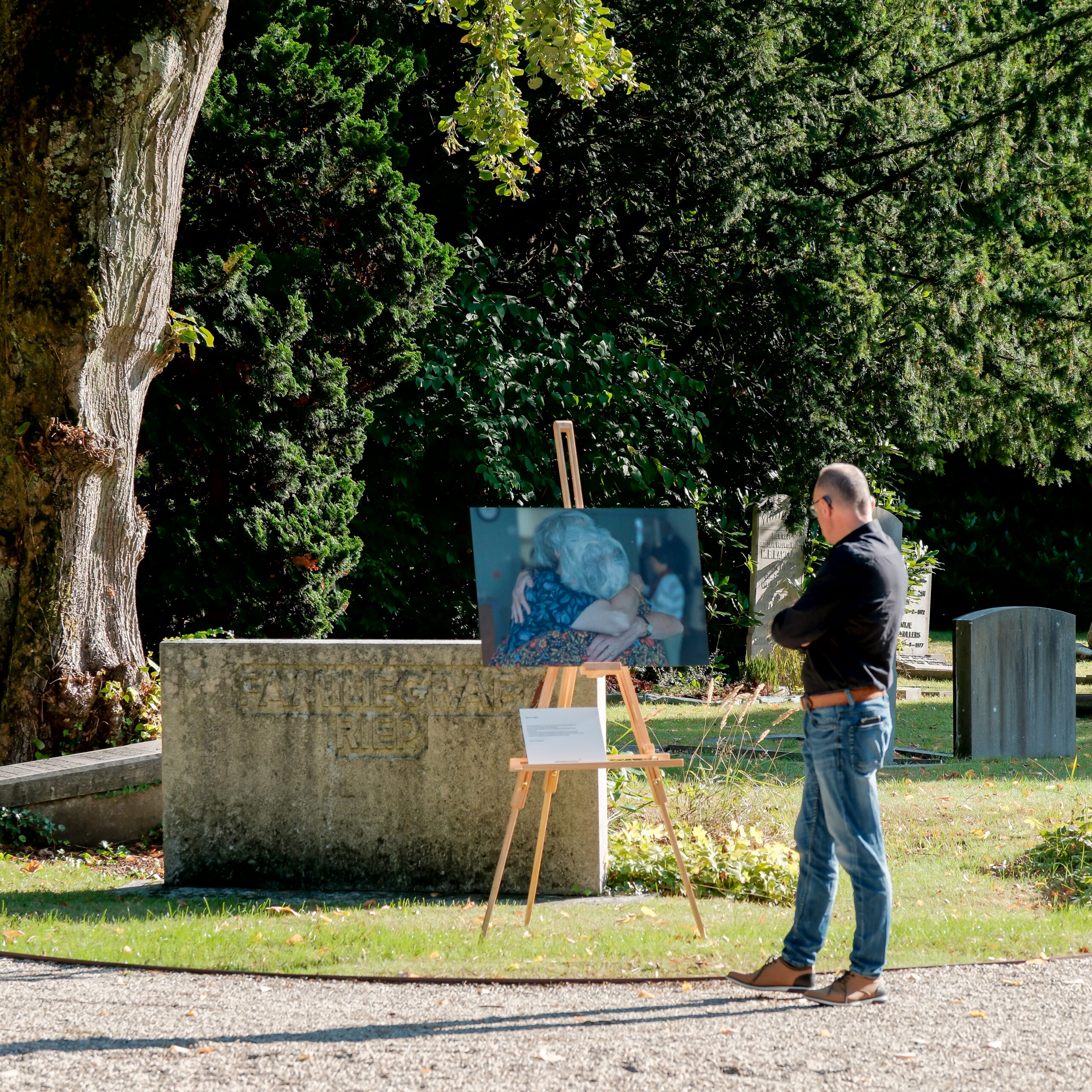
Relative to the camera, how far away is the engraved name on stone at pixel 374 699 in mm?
6387

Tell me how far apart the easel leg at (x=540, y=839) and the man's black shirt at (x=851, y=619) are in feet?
4.55

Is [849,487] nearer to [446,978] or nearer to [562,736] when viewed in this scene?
[562,736]

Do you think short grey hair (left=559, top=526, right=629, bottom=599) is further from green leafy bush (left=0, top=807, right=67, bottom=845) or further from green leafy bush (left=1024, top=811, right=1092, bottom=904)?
green leafy bush (left=0, top=807, right=67, bottom=845)

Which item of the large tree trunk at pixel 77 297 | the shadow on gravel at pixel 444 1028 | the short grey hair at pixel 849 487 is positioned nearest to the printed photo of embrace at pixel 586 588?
the short grey hair at pixel 849 487

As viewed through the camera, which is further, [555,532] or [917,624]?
[917,624]

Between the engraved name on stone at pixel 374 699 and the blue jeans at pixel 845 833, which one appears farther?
the engraved name on stone at pixel 374 699

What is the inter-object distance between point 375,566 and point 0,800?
5.41 m

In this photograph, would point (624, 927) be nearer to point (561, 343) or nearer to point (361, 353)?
point (361, 353)

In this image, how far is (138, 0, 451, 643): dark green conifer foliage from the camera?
10016 mm

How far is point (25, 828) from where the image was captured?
24.3 feet

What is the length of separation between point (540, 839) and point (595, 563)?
48.7 inches

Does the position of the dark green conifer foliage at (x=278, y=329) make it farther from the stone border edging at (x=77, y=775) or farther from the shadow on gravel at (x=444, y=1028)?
the shadow on gravel at (x=444, y=1028)

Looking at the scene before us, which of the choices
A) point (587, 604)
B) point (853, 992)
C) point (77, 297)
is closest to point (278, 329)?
point (77, 297)

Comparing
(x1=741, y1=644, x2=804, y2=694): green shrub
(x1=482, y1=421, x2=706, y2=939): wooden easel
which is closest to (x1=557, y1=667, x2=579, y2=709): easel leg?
(x1=482, y1=421, x2=706, y2=939): wooden easel
